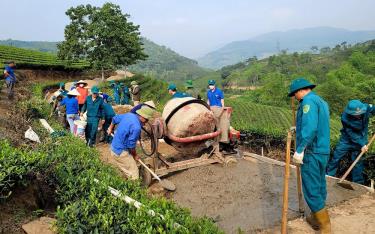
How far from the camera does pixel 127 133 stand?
21.1 ft

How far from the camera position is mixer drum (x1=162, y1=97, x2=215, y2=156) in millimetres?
7977

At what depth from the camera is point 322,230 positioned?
4.93 meters

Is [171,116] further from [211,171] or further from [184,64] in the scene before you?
[184,64]

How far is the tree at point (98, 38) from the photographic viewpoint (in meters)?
31.7

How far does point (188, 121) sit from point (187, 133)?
0.28m

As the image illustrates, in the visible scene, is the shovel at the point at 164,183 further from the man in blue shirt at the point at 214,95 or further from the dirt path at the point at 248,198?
the man in blue shirt at the point at 214,95

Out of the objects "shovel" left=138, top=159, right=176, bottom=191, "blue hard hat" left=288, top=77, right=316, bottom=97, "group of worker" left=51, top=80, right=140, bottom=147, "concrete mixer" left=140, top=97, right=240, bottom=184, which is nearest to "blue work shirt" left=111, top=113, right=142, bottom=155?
"shovel" left=138, top=159, right=176, bottom=191

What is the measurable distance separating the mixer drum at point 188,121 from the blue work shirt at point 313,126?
3.27 metres

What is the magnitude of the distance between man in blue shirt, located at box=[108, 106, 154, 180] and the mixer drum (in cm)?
147

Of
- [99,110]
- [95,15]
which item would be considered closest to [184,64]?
[95,15]

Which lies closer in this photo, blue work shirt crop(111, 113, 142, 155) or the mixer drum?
blue work shirt crop(111, 113, 142, 155)

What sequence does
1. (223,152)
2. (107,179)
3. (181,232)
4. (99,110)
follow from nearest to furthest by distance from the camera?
(181,232) < (107,179) < (223,152) < (99,110)

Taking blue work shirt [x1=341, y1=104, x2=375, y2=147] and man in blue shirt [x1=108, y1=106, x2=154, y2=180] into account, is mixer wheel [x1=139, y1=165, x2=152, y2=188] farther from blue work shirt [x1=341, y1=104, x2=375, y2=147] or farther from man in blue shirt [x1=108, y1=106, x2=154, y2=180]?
blue work shirt [x1=341, y1=104, x2=375, y2=147]

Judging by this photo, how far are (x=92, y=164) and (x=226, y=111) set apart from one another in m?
3.88
